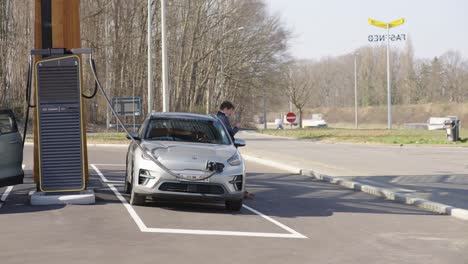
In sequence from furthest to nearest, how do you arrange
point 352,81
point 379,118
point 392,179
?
point 352,81 → point 379,118 → point 392,179

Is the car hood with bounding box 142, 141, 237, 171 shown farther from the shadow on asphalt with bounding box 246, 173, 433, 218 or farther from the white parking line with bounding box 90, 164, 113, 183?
the white parking line with bounding box 90, 164, 113, 183

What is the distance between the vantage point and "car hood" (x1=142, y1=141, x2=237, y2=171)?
1108 cm

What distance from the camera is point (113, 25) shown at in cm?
5469

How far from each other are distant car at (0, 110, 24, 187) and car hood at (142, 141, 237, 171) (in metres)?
2.08

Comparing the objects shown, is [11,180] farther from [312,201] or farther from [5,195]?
[312,201]

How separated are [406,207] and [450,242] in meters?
3.78

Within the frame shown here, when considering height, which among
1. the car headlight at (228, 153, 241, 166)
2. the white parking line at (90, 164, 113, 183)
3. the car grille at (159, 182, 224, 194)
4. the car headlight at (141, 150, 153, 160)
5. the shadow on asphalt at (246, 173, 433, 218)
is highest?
the car headlight at (141, 150, 153, 160)

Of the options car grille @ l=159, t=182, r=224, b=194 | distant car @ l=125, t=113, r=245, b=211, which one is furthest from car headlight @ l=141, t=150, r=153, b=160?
car grille @ l=159, t=182, r=224, b=194

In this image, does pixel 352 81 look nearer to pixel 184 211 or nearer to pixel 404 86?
pixel 404 86

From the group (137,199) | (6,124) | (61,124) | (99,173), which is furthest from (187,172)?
(99,173)

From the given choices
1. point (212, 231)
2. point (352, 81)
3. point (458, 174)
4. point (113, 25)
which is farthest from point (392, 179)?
point (352, 81)

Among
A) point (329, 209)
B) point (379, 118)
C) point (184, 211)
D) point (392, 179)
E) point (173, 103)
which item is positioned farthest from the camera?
point (379, 118)

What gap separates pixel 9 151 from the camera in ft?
Answer: 38.4

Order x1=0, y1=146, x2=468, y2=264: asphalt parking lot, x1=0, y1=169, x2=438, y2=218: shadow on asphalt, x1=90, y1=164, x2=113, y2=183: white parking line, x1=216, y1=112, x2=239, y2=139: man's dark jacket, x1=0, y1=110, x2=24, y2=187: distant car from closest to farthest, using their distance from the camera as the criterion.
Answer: x1=0, y1=146, x2=468, y2=264: asphalt parking lot → x1=0, y1=110, x2=24, y2=187: distant car → x1=0, y1=169, x2=438, y2=218: shadow on asphalt → x1=216, y1=112, x2=239, y2=139: man's dark jacket → x1=90, y1=164, x2=113, y2=183: white parking line
